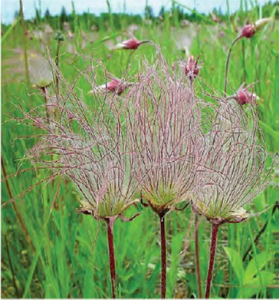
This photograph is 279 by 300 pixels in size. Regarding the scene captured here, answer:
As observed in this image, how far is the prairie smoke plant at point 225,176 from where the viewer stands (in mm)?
726

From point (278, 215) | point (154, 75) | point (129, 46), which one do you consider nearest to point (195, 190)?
point (154, 75)

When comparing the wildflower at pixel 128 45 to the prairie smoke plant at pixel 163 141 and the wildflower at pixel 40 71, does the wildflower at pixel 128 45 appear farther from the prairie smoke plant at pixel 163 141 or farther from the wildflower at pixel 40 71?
the prairie smoke plant at pixel 163 141

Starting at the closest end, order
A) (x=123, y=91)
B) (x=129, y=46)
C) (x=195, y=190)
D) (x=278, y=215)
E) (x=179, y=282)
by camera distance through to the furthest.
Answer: (x=195, y=190) < (x=123, y=91) < (x=129, y=46) < (x=278, y=215) < (x=179, y=282)

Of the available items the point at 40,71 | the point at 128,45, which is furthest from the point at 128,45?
the point at 40,71

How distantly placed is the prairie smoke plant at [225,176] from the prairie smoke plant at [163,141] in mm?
25

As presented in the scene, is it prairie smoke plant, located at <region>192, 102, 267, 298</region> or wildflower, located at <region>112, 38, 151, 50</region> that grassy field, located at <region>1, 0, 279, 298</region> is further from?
prairie smoke plant, located at <region>192, 102, 267, 298</region>

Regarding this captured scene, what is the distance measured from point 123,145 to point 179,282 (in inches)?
40.7

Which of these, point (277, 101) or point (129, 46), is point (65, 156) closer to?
point (129, 46)

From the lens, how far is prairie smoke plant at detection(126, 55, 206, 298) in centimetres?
70

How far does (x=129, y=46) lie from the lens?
1225mm

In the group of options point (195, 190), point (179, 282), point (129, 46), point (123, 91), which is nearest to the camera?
point (195, 190)

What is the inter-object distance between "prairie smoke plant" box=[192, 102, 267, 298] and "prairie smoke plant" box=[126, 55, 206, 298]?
0.08 feet

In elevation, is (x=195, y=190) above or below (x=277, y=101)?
above

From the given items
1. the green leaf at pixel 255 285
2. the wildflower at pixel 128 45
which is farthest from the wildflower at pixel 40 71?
the green leaf at pixel 255 285
